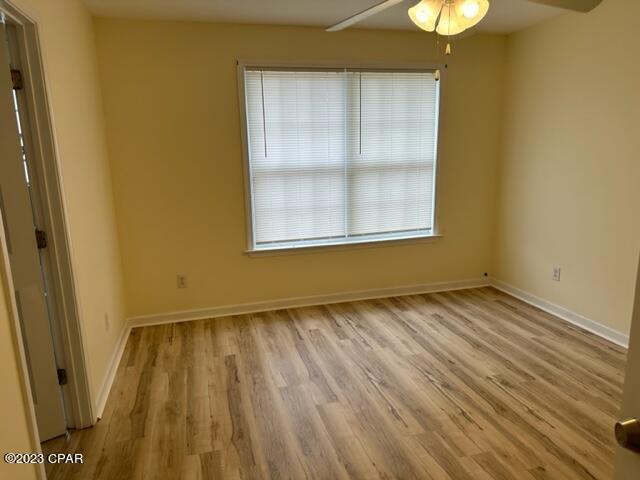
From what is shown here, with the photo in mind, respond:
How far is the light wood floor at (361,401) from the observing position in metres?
2.00

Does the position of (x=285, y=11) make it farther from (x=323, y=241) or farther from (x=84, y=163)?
(x=323, y=241)

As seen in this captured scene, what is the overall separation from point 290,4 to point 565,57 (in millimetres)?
2233

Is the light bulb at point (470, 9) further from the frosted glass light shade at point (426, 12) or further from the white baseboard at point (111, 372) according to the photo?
the white baseboard at point (111, 372)

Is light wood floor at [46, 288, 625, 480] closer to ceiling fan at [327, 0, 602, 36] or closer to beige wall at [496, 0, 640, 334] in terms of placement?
beige wall at [496, 0, 640, 334]

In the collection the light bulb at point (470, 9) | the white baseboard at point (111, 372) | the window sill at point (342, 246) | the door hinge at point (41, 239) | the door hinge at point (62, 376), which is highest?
the light bulb at point (470, 9)

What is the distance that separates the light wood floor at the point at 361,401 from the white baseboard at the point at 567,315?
0.12 meters

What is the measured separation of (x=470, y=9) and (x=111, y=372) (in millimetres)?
2959

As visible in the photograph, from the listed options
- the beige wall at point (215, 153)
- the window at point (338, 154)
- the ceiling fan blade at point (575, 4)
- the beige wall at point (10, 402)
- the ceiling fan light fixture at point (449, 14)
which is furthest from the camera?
the window at point (338, 154)

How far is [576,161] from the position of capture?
3.39 meters

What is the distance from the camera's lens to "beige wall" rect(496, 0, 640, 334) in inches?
117

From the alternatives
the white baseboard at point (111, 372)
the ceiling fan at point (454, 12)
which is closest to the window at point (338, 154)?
the white baseboard at point (111, 372)

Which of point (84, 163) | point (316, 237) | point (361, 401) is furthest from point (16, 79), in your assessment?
point (316, 237)

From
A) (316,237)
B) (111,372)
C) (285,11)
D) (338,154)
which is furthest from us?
(316,237)

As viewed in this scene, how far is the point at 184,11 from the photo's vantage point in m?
3.08
